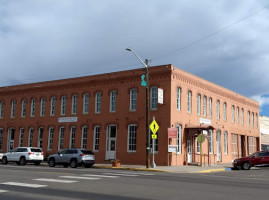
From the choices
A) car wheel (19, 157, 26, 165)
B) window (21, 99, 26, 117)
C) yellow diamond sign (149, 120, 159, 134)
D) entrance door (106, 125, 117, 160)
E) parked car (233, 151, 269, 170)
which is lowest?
car wheel (19, 157, 26, 165)

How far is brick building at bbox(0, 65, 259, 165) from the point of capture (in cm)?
2877

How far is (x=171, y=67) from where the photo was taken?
92.7ft

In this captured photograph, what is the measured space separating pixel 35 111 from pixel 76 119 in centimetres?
624

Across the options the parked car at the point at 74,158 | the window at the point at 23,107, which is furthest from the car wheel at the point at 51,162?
the window at the point at 23,107

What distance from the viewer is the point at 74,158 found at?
84.8 ft

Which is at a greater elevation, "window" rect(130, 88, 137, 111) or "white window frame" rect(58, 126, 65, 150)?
"window" rect(130, 88, 137, 111)

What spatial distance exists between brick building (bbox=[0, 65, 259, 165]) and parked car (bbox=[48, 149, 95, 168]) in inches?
190

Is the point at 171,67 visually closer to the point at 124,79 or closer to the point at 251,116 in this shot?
the point at 124,79

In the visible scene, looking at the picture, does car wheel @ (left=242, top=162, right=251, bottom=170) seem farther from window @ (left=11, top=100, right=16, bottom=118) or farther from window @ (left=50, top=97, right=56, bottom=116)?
window @ (left=11, top=100, right=16, bottom=118)

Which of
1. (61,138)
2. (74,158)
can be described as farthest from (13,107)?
(74,158)

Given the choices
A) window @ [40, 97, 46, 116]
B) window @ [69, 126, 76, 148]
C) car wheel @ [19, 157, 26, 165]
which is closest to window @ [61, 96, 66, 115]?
window @ [69, 126, 76, 148]

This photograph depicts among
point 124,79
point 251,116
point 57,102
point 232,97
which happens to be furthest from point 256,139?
point 57,102

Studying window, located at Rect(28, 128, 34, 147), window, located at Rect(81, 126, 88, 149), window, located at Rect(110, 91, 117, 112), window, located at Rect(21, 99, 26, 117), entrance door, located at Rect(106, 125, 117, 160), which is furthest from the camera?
window, located at Rect(21, 99, 26, 117)

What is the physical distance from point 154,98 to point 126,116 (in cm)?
321
